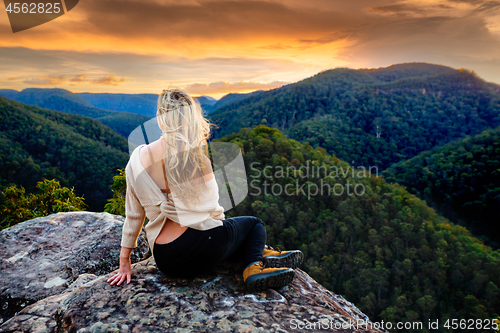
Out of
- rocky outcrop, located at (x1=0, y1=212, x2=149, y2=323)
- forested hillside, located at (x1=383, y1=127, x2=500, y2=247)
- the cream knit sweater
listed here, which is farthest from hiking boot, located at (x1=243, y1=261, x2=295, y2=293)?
forested hillside, located at (x1=383, y1=127, x2=500, y2=247)

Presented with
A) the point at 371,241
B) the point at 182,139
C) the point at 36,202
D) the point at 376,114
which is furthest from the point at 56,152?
the point at 376,114

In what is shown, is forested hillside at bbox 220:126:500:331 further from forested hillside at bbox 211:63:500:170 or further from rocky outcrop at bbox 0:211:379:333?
rocky outcrop at bbox 0:211:379:333

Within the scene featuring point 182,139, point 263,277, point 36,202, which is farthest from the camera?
point 36,202

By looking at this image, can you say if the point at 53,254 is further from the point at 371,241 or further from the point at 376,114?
the point at 376,114

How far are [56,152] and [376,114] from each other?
88182 mm

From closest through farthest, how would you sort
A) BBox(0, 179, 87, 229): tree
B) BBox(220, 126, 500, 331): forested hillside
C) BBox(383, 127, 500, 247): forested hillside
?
1. BBox(0, 179, 87, 229): tree
2. BBox(220, 126, 500, 331): forested hillside
3. BBox(383, 127, 500, 247): forested hillside

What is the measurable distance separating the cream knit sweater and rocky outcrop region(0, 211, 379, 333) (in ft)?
1.27

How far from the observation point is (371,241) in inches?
1405

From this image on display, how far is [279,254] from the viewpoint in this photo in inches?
98.8

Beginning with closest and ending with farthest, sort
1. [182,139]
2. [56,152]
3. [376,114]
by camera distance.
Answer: [182,139] < [56,152] < [376,114]

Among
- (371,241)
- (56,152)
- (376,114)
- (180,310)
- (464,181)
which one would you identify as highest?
(376,114)

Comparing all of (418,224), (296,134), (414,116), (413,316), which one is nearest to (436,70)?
(414,116)

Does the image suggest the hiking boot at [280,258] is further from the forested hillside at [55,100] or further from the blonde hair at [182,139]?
the forested hillside at [55,100]

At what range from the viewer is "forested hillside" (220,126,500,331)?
102ft
